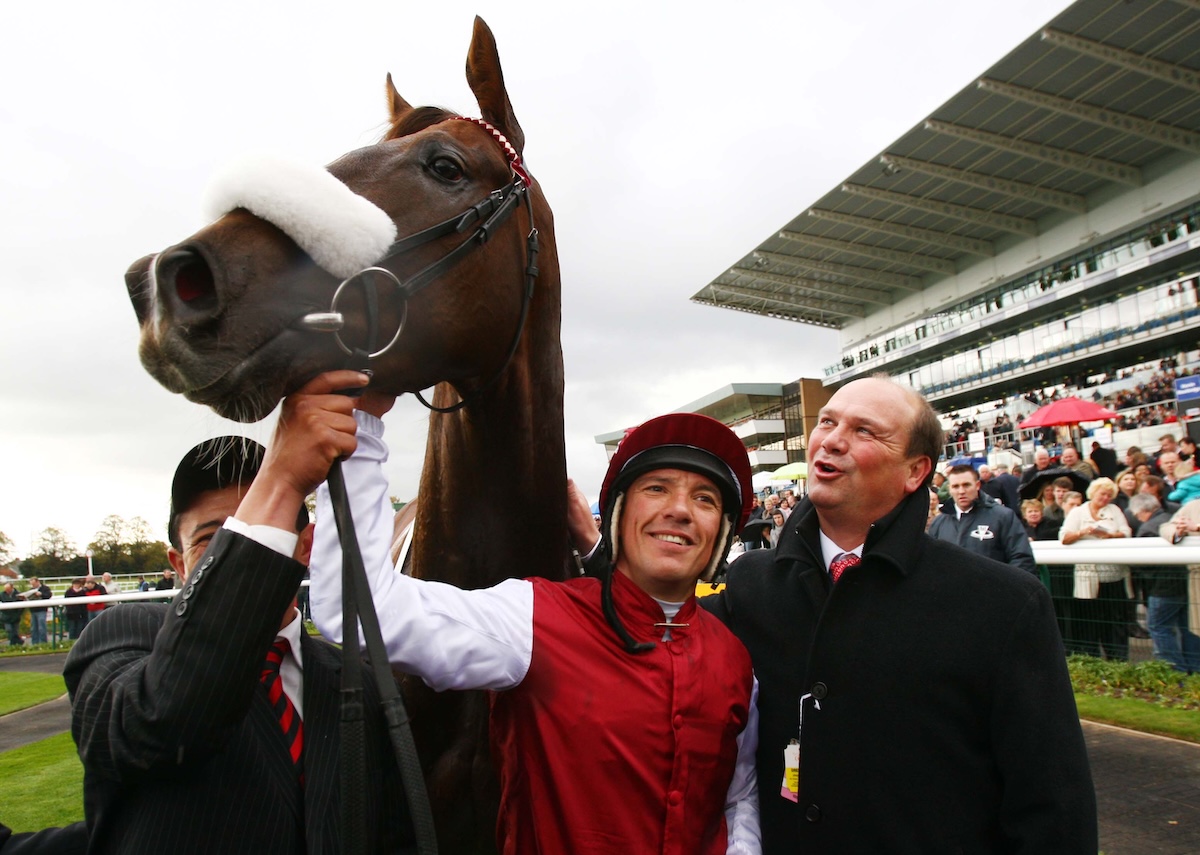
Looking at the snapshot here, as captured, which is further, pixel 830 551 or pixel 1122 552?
pixel 1122 552

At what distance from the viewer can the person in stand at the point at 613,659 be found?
1.36m

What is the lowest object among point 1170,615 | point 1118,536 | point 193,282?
point 1170,615

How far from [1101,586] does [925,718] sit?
16.3 feet

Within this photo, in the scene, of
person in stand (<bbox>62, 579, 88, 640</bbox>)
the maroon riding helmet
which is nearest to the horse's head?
the maroon riding helmet

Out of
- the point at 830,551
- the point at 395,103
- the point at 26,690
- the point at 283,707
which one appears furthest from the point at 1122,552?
the point at 26,690

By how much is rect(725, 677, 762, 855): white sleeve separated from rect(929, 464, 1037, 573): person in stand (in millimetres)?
3699

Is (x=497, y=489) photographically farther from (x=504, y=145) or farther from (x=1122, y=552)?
(x=1122, y=552)

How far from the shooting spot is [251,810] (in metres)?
1.22

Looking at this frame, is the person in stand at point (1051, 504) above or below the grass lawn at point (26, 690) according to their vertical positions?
above

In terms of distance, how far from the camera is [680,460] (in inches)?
67.1

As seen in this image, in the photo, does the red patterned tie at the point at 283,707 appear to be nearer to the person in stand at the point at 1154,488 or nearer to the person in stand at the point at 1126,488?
the person in stand at the point at 1154,488

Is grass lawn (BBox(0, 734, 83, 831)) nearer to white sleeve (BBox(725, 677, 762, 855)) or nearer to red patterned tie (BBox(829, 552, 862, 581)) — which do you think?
white sleeve (BBox(725, 677, 762, 855))

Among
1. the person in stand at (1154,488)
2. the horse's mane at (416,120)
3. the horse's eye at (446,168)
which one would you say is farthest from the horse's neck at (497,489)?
the person in stand at (1154,488)

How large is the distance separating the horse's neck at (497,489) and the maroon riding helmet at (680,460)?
1.00 ft
